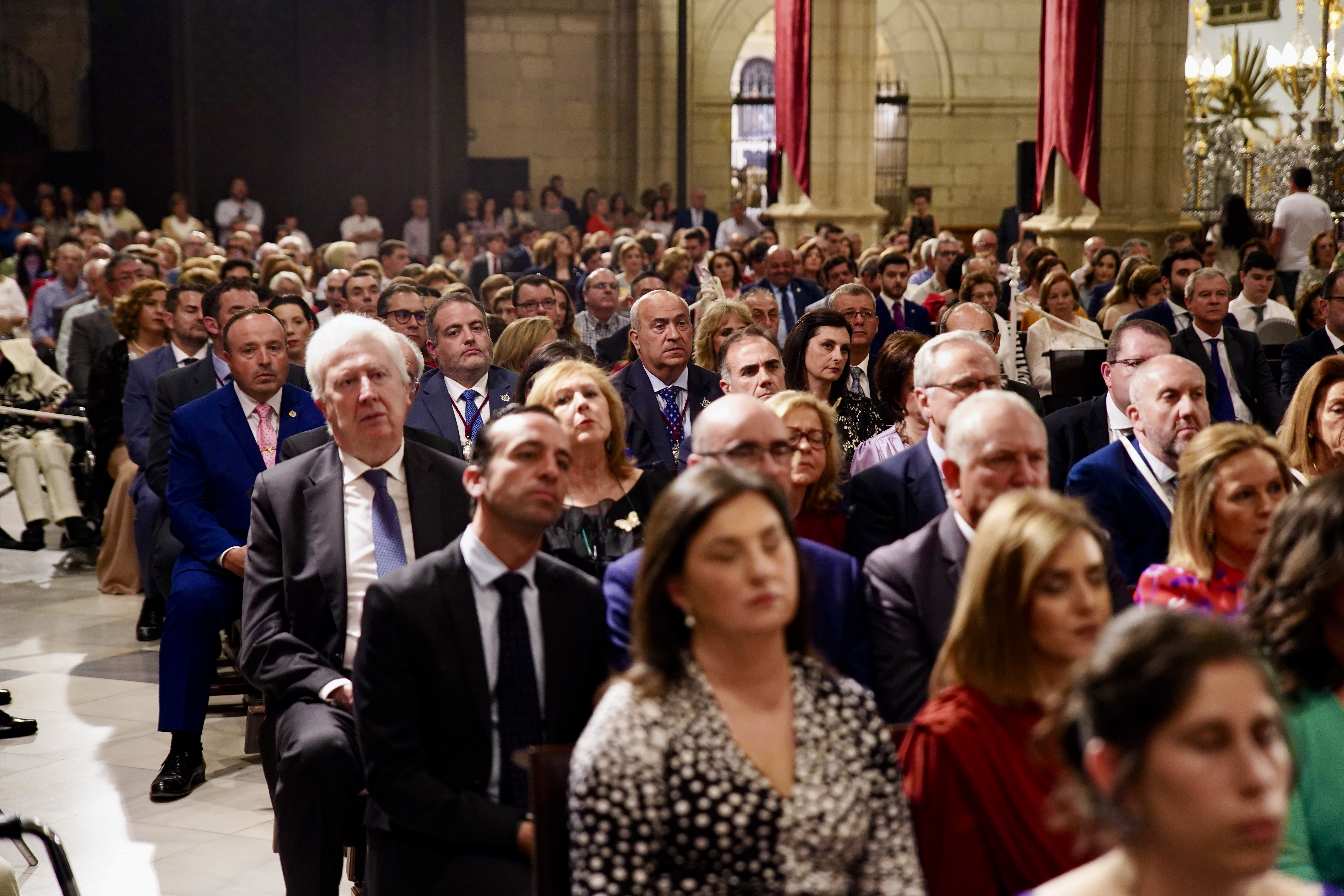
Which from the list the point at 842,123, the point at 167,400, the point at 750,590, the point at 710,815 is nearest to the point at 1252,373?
the point at 167,400

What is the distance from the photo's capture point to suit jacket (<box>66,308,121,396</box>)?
8.11m

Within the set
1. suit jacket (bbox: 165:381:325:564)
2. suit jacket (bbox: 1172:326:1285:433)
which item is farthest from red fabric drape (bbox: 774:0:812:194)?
suit jacket (bbox: 165:381:325:564)

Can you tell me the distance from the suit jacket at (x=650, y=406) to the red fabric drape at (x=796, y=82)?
26.5 feet

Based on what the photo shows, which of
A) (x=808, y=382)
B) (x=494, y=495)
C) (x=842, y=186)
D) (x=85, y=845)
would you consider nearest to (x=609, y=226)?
(x=842, y=186)

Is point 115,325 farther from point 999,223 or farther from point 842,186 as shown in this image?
point 999,223

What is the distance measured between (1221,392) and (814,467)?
10.5 feet

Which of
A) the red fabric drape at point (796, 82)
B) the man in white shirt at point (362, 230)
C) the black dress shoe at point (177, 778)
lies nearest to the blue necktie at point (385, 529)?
the black dress shoe at point (177, 778)

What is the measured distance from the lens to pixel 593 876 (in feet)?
6.89

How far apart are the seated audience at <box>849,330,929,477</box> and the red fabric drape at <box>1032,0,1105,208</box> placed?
7.24 m

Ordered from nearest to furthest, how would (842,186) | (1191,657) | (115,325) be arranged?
(1191,657) < (115,325) < (842,186)

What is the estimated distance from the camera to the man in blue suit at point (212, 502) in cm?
453

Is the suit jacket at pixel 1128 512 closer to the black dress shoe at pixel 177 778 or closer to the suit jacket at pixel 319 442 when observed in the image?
the suit jacket at pixel 319 442

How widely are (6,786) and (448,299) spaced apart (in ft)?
7.48

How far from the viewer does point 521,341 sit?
6152mm
